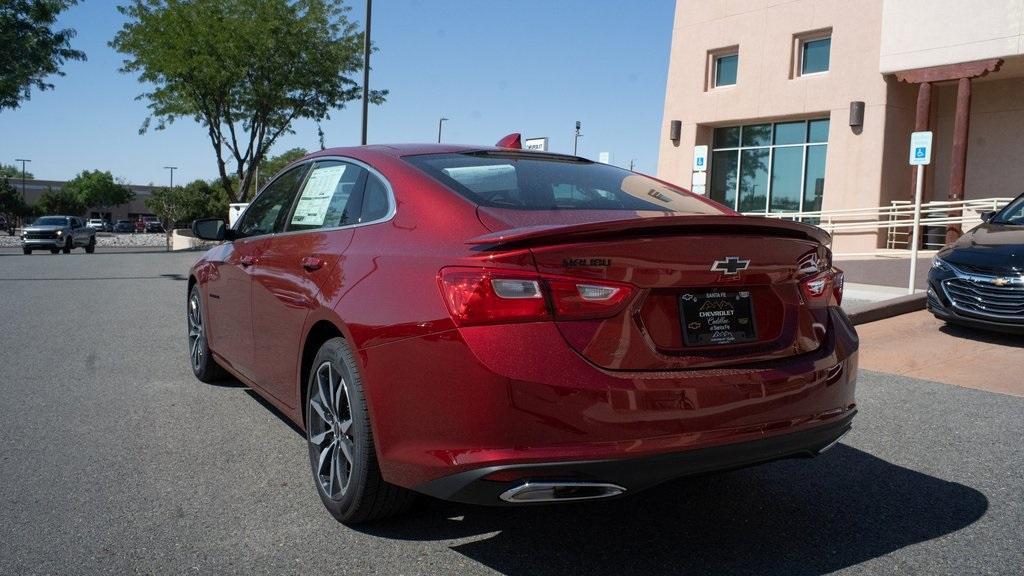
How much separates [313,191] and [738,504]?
2515mm

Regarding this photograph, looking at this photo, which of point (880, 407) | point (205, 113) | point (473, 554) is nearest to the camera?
point (473, 554)

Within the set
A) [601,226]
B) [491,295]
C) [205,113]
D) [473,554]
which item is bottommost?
[473,554]

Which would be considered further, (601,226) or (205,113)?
(205,113)

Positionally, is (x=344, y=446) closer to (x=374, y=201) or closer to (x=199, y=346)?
(x=374, y=201)

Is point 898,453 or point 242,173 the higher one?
point 242,173

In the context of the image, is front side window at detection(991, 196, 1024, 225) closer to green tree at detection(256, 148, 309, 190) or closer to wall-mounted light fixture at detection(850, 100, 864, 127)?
wall-mounted light fixture at detection(850, 100, 864, 127)

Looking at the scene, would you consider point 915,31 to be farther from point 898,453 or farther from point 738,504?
point 738,504

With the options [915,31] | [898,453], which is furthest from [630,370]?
[915,31]

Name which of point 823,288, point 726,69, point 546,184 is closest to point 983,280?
point 823,288

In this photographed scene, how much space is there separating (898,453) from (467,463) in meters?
3.00

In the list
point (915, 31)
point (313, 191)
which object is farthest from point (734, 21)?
point (313, 191)

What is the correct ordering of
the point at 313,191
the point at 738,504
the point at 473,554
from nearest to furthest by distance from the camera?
the point at 473,554, the point at 738,504, the point at 313,191

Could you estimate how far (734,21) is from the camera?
22.0 metres

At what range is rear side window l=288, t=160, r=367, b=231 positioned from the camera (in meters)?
3.87
